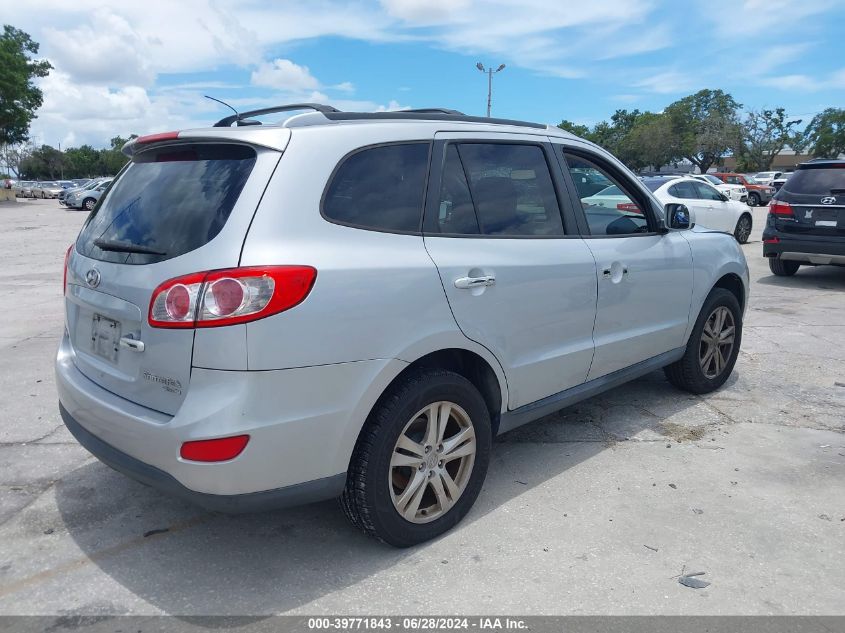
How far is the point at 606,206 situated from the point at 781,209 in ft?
23.6

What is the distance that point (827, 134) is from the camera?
7962 cm

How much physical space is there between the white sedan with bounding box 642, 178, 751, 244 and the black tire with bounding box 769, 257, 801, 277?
1758 mm

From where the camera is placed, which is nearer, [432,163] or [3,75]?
[432,163]

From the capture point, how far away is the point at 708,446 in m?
4.29

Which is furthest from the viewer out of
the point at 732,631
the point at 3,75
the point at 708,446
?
the point at 3,75

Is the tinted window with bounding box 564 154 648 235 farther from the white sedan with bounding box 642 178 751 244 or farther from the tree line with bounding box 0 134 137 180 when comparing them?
the tree line with bounding box 0 134 137 180

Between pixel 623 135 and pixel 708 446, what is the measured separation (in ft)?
312

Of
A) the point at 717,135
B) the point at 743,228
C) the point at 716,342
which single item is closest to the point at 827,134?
the point at 717,135

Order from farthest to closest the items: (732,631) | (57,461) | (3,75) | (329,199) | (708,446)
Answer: (3,75), (708,446), (57,461), (329,199), (732,631)

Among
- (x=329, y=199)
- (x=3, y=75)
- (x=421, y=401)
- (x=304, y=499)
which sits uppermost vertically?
(x=3, y=75)

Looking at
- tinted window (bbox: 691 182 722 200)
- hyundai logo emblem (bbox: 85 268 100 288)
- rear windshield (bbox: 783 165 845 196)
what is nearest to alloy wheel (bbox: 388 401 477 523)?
hyundai logo emblem (bbox: 85 268 100 288)

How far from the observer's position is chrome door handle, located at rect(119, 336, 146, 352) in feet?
8.77

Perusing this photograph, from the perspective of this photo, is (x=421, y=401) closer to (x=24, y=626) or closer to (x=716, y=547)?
(x=716, y=547)

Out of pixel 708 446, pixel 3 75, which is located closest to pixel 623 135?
pixel 3 75
